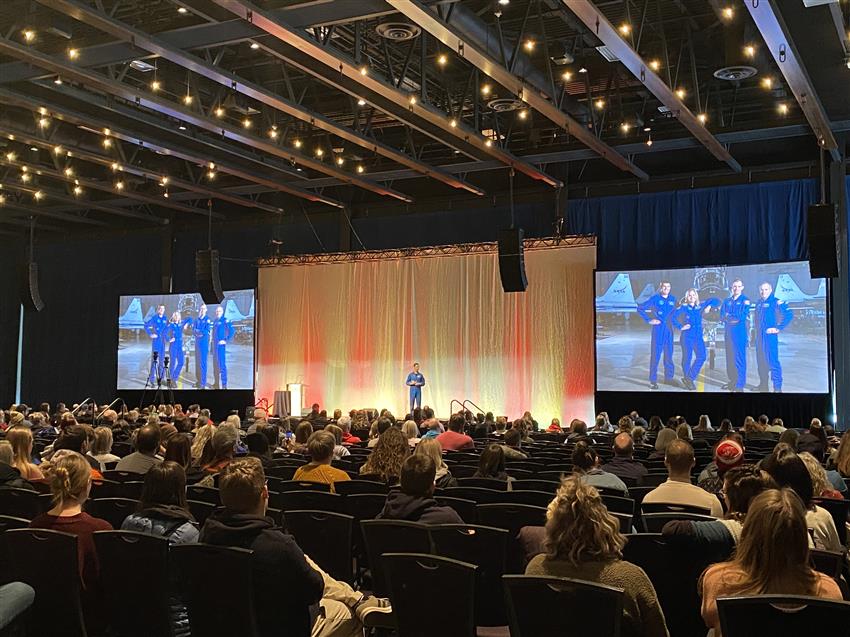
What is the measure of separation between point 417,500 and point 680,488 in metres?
1.64

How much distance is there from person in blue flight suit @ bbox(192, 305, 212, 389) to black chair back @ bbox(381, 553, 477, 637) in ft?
63.9

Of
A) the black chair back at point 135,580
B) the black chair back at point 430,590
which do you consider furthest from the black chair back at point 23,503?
the black chair back at point 430,590

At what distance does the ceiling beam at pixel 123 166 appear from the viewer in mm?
14710

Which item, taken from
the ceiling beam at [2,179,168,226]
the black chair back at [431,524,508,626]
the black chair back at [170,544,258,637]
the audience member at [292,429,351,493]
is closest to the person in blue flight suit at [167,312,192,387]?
the ceiling beam at [2,179,168,226]

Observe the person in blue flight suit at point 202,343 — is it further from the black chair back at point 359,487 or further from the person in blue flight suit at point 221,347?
the black chair back at point 359,487

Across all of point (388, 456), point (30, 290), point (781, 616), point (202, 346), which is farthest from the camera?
point (202, 346)

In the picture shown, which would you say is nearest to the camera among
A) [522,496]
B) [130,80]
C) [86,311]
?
[522,496]

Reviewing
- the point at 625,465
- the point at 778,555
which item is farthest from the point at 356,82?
the point at 778,555

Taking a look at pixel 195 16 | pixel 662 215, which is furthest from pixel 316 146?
pixel 662 215

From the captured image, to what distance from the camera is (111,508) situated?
5059 millimetres

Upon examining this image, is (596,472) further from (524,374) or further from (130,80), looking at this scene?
(524,374)

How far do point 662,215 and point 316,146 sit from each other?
7321mm

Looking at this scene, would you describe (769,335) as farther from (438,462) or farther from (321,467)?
(321,467)

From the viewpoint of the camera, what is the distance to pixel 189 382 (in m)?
22.2
